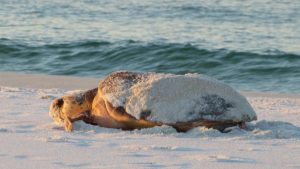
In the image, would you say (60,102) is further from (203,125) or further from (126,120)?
(203,125)

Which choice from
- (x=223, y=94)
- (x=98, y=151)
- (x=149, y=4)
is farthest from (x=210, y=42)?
(x=98, y=151)

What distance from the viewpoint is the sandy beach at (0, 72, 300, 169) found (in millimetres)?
4871

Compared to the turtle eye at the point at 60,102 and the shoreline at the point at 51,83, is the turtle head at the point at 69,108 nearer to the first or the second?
the turtle eye at the point at 60,102

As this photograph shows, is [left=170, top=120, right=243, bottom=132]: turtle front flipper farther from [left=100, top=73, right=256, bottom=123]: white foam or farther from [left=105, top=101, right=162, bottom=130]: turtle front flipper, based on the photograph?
[left=105, top=101, right=162, bottom=130]: turtle front flipper

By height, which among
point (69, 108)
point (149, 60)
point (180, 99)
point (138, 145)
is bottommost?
point (149, 60)

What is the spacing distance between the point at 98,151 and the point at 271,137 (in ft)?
4.86

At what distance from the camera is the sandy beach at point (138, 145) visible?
16.0 ft

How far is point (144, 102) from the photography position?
6.16 meters

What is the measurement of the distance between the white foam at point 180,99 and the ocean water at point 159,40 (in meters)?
5.36

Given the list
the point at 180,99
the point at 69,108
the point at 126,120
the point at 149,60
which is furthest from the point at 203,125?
the point at 149,60

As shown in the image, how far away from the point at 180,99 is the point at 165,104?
0.12 meters

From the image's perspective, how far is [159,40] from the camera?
53.5 feet

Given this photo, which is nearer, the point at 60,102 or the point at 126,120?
the point at 126,120

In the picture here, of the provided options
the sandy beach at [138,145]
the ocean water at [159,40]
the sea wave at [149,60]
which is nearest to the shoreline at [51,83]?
the ocean water at [159,40]
